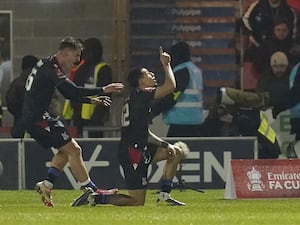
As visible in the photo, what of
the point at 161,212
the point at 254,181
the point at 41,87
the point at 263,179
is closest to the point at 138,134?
the point at 41,87

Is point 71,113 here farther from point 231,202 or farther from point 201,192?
point 231,202

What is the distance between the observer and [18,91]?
77.9 ft

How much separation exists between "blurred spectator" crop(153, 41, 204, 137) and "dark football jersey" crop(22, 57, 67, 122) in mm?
5427

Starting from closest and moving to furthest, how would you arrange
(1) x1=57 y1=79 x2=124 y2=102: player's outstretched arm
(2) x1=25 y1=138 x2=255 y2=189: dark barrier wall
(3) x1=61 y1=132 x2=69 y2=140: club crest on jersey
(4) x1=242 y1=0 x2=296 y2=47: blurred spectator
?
(1) x1=57 y1=79 x2=124 y2=102: player's outstretched arm
(3) x1=61 y1=132 x2=69 y2=140: club crest on jersey
(2) x1=25 y1=138 x2=255 y2=189: dark barrier wall
(4) x1=242 y1=0 x2=296 y2=47: blurred spectator

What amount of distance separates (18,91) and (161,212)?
842cm

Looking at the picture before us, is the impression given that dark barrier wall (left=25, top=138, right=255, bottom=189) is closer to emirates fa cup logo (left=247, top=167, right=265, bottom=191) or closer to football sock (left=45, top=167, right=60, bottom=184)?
emirates fa cup logo (left=247, top=167, right=265, bottom=191)

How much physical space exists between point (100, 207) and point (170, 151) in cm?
139

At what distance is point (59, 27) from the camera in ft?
81.6

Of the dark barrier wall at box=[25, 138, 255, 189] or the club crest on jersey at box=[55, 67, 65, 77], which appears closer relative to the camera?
the club crest on jersey at box=[55, 67, 65, 77]

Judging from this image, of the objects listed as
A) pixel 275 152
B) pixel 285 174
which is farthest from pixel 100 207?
pixel 275 152

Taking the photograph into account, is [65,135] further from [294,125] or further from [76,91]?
[294,125]

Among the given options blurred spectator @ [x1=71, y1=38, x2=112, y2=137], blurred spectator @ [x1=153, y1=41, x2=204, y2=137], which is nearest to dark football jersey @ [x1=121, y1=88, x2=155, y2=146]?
blurred spectator @ [x1=153, y1=41, x2=204, y2=137]

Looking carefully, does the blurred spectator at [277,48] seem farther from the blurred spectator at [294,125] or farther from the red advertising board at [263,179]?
the red advertising board at [263,179]

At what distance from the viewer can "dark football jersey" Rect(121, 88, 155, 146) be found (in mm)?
17656
